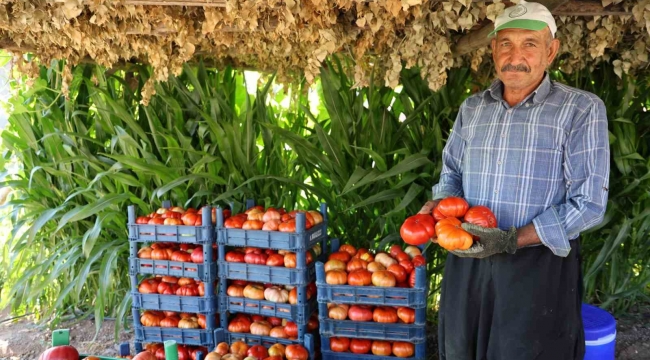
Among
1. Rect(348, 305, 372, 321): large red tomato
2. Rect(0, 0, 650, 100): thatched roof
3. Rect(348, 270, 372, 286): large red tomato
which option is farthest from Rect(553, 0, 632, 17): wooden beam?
Rect(348, 305, 372, 321): large red tomato

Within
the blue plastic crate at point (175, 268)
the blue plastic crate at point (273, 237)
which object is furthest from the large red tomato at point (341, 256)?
the blue plastic crate at point (175, 268)

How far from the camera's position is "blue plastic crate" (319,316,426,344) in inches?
104

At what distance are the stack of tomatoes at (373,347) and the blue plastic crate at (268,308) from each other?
0.20 meters

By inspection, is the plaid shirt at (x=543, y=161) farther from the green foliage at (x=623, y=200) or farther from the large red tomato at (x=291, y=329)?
the green foliage at (x=623, y=200)

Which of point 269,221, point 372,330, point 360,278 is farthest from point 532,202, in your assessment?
point 269,221

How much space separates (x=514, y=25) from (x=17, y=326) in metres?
4.00

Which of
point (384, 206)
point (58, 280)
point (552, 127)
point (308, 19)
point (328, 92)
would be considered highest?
point (308, 19)

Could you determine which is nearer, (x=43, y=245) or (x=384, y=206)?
(x=384, y=206)

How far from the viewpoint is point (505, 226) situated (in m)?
1.87

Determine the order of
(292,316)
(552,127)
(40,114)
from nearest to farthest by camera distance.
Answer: (552,127) → (292,316) → (40,114)

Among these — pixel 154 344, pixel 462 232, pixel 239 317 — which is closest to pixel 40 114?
pixel 154 344

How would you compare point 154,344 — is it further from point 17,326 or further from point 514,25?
point 514,25

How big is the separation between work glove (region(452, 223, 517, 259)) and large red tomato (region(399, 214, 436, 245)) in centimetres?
15

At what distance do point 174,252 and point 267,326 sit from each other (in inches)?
26.4
